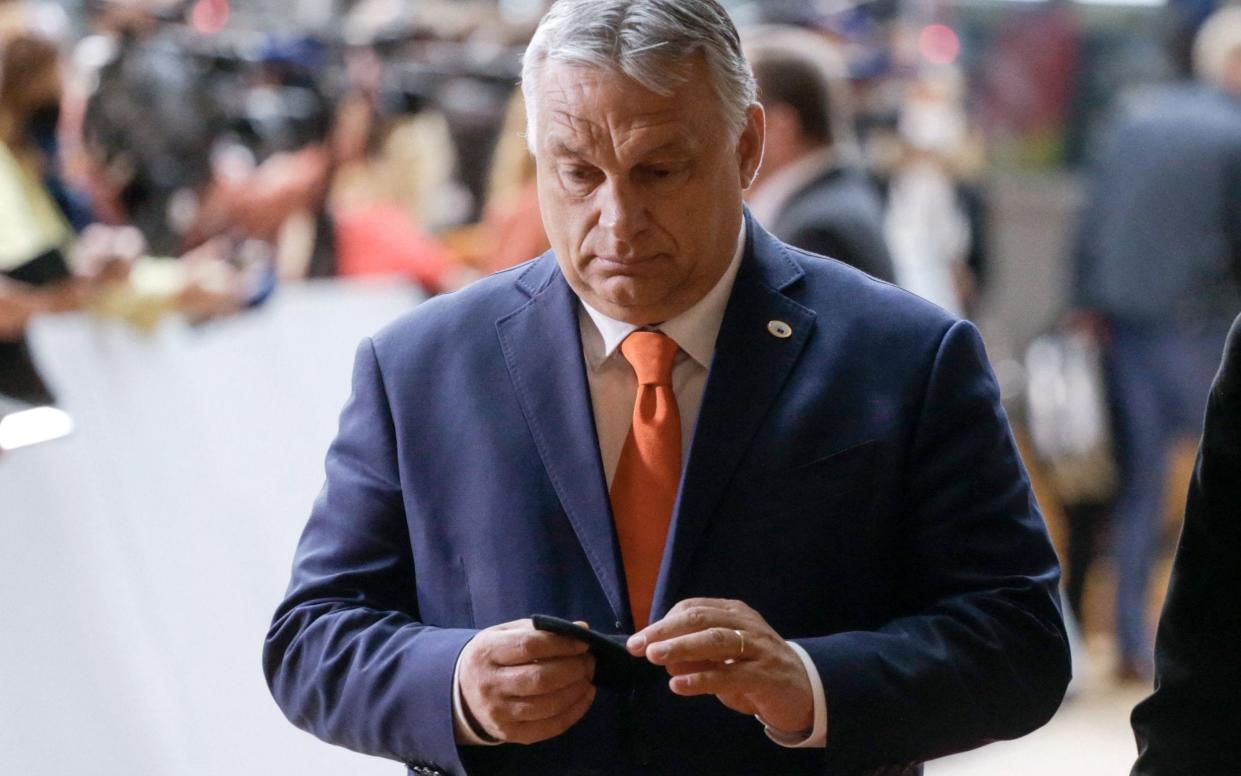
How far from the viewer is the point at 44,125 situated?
3.84m

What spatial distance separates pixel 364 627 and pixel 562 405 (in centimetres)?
31

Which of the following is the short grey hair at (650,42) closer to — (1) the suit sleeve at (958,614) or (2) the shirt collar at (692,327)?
(2) the shirt collar at (692,327)

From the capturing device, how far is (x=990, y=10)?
9.18 metres

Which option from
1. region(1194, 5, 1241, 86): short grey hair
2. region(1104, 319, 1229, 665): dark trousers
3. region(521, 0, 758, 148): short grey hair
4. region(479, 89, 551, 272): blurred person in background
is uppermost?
region(521, 0, 758, 148): short grey hair

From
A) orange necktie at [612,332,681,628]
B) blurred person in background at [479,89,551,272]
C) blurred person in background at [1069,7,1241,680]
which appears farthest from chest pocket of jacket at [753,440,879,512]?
blurred person in background at [1069,7,1241,680]

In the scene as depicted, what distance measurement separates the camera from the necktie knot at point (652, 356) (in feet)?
6.40

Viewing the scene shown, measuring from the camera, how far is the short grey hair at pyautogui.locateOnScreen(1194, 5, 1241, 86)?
6.45 meters

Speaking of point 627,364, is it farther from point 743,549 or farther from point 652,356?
point 743,549

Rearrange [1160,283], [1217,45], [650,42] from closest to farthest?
[650,42] → [1160,283] → [1217,45]

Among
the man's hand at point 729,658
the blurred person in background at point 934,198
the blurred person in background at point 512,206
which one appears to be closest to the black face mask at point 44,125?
the blurred person in background at point 512,206

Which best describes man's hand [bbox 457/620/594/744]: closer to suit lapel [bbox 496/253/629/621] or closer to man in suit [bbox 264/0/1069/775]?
man in suit [bbox 264/0/1069/775]

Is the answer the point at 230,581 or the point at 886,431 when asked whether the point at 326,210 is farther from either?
the point at 886,431

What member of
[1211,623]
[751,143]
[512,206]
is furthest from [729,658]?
[512,206]

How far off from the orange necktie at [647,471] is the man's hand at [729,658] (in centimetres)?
16
